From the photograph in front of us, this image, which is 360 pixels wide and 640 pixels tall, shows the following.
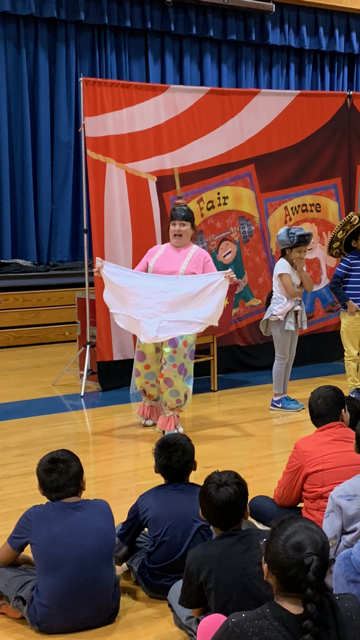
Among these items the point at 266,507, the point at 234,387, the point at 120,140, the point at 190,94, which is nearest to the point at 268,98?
the point at 190,94

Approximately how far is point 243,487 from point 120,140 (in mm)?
4095

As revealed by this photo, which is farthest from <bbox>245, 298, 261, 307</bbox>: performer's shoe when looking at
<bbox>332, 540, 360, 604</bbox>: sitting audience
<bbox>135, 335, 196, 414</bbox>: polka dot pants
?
<bbox>332, 540, 360, 604</bbox>: sitting audience

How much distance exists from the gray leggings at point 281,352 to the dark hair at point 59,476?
2.91m

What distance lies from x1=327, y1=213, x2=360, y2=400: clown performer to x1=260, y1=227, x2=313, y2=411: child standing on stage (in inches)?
8.2

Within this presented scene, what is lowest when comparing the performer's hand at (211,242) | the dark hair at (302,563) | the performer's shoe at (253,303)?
the dark hair at (302,563)

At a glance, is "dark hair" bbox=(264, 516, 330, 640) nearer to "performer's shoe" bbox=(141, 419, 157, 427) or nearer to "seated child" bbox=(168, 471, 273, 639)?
"seated child" bbox=(168, 471, 273, 639)

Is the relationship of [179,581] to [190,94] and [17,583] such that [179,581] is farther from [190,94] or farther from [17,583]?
[190,94]

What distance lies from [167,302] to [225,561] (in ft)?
9.48

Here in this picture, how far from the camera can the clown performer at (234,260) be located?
629 cm

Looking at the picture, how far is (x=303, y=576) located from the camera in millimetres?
1446

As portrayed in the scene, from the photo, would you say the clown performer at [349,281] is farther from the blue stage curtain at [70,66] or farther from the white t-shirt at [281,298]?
the blue stage curtain at [70,66]

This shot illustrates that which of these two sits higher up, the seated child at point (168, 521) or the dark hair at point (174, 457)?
the dark hair at point (174, 457)

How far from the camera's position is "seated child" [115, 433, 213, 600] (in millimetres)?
2551

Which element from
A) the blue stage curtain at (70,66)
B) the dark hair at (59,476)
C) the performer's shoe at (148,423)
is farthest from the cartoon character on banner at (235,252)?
the dark hair at (59,476)
